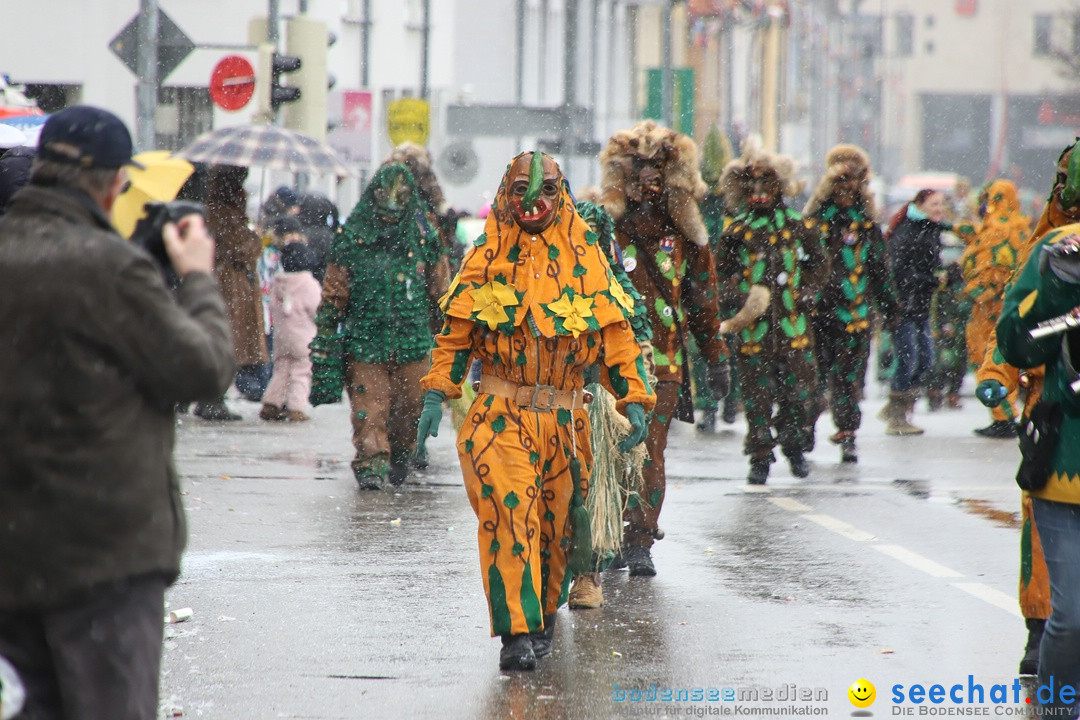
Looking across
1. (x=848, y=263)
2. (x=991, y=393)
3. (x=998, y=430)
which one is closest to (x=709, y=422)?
(x=998, y=430)

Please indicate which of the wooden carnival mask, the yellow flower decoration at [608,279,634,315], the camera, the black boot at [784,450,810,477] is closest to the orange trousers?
the yellow flower decoration at [608,279,634,315]

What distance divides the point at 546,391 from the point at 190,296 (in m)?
2.74

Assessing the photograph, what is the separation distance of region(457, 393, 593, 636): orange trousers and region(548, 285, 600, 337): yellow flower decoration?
0.33 meters

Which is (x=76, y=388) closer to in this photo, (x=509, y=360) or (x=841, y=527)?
(x=509, y=360)

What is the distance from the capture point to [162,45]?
54.4 feet

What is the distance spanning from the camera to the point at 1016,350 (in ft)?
16.7

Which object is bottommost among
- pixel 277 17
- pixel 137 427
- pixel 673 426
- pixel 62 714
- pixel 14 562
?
pixel 673 426

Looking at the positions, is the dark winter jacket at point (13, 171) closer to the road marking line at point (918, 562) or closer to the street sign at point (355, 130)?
the road marking line at point (918, 562)

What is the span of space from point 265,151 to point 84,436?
42.3ft

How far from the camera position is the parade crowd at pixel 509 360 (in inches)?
146

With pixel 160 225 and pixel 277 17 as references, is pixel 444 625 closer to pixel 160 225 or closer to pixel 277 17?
pixel 160 225

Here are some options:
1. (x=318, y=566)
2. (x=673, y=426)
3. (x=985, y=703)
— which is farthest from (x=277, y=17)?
(x=985, y=703)

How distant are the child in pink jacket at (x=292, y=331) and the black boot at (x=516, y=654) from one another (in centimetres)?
965

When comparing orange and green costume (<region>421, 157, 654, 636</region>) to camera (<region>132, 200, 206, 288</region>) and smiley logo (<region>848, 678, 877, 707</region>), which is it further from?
camera (<region>132, 200, 206, 288</region>)
